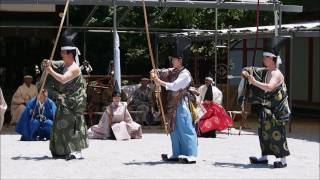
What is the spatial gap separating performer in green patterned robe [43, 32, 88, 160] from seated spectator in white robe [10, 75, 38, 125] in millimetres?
5997

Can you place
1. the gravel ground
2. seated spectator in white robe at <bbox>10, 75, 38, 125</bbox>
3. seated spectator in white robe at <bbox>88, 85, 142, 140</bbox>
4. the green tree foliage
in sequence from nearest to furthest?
the gravel ground, seated spectator in white robe at <bbox>88, 85, 142, 140</bbox>, seated spectator in white robe at <bbox>10, 75, 38, 125</bbox>, the green tree foliage

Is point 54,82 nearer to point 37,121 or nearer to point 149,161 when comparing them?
point 149,161

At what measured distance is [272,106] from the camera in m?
8.69

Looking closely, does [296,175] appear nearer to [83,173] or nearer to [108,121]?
[83,173]

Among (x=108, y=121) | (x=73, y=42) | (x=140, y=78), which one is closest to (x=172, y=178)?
(x=73, y=42)

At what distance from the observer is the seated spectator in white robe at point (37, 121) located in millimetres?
12086

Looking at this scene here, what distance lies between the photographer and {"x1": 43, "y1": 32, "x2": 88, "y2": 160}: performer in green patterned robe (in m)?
9.14

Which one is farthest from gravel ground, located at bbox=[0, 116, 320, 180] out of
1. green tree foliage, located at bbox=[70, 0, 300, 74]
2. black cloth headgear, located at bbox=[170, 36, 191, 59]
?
green tree foliage, located at bbox=[70, 0, 300, 74]

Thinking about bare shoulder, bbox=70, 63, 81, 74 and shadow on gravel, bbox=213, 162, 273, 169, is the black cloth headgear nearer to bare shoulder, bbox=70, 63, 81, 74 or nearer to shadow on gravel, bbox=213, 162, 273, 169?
bare shoulder, bbox=70, 63, 81, 74

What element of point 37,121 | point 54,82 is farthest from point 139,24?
point 54,82

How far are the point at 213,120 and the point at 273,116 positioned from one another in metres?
4.37

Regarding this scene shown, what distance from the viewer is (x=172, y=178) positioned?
7.64 meters

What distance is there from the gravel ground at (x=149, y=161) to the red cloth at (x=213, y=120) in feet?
0.82

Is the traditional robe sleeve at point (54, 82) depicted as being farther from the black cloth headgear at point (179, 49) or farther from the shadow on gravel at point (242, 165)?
the shadow on gravel at point (242, 165)
